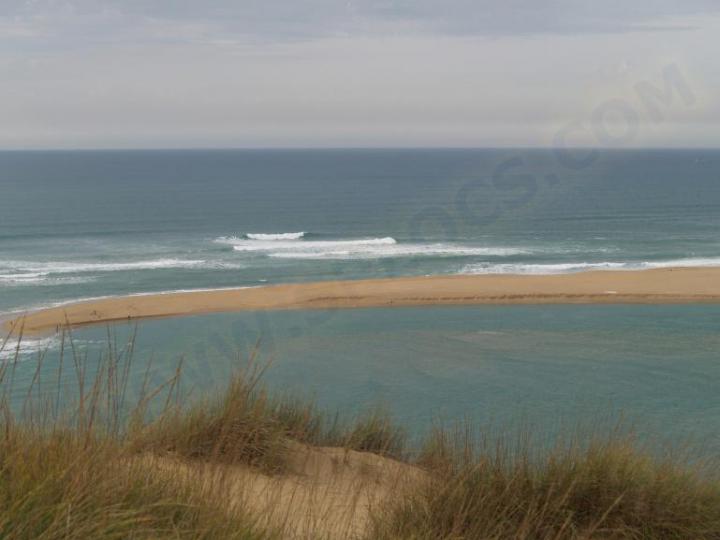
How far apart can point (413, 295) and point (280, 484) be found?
20.6 metres

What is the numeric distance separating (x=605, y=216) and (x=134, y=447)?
1915 inches

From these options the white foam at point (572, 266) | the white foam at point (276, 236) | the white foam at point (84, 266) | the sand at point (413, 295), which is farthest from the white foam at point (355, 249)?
the sand at point (413, 295)

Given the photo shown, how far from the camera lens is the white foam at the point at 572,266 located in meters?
30.1

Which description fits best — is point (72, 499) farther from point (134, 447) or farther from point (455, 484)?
point (455, 484)

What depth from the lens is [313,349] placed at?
17.8 m

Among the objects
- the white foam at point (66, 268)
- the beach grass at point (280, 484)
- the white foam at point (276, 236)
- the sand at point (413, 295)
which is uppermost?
the beach grass at point (280, 484)

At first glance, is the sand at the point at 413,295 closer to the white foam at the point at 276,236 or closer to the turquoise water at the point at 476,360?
the turquoise water at the point at 476,360

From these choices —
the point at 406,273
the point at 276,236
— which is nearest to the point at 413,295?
the point at 406,273

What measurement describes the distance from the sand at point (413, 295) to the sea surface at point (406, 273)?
1045 mm

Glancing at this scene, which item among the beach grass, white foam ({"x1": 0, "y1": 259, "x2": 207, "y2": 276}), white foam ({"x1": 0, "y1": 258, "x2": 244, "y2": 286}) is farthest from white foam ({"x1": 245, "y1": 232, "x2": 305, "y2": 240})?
the beach grass

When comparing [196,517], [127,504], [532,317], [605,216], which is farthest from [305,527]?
[605,216]

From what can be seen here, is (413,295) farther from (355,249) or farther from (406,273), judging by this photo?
(355,249)

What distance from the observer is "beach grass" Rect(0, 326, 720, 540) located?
10.1ft

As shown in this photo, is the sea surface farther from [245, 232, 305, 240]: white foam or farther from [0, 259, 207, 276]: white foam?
[245, 232, 305, 240]: white foam
